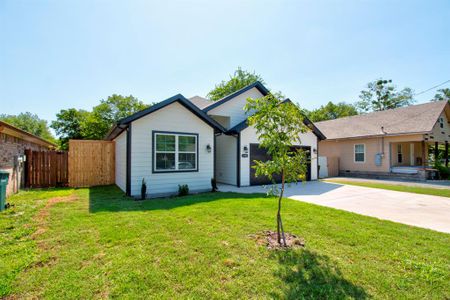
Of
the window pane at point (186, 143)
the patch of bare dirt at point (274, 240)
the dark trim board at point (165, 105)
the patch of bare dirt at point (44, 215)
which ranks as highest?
the dark trim board at point (165, 105)

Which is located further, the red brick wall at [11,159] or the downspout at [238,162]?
the downspout at [238,162]

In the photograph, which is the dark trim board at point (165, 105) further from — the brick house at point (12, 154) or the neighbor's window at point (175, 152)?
the brick house at point (12, 154)

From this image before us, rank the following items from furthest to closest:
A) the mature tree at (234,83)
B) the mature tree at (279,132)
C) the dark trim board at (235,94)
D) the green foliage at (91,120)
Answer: the mature tree at (234,83) < the green foliage at (91,120) < the dark trim board at (235,94) < the mature tree at (279,132)

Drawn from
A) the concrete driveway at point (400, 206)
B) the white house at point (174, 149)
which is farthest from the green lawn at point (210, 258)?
the white house at point (174, 149)

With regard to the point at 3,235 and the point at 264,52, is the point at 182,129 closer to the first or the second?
the point at 3,235

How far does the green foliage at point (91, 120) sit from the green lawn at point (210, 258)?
77.3 feet

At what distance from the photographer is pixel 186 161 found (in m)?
9.42

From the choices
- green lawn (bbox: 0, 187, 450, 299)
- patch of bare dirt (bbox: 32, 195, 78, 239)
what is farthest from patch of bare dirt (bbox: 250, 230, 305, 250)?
patch of bare dirt (bbox: 32, 195, 78, 239)

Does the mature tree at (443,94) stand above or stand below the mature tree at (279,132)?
above

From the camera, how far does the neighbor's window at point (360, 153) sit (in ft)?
56.2

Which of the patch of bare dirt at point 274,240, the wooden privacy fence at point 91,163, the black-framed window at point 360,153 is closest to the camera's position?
the patch of bare dirt at point 274,240

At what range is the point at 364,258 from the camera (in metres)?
3.33

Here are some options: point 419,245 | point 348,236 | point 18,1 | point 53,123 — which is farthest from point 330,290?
point 53,123

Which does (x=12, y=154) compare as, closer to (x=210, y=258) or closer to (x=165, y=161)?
(x=165, y=161)
